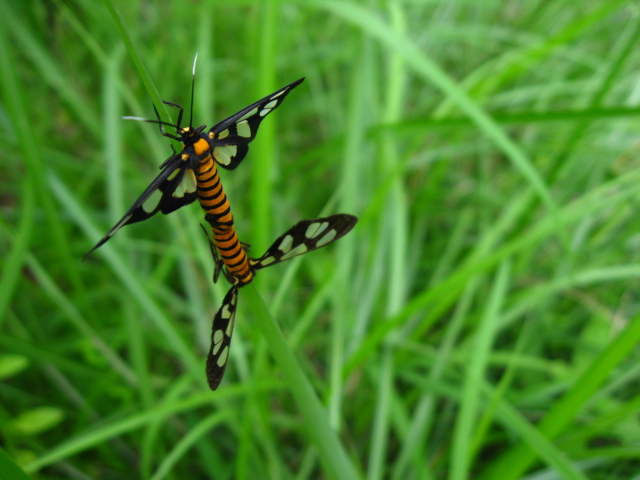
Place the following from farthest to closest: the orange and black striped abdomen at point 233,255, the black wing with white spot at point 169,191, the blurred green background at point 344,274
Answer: the blurred green background at point 344,274 < the orange and black striped abdomen at point 233,255 < the black wing with white spot at point 169,191

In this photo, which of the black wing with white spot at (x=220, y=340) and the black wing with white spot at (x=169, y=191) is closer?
the black wing with white spot at (x=169, y=191)

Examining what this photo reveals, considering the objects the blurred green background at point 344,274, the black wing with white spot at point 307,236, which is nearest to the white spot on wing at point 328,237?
the black wing with white spot at point 307,236

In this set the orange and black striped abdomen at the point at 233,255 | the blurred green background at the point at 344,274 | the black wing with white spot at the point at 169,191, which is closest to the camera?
the black wing with white spot at the point at 169,191

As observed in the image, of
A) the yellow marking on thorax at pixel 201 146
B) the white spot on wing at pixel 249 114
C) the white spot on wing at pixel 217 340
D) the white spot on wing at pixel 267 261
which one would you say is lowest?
the white spot on wing at pixel 217 340

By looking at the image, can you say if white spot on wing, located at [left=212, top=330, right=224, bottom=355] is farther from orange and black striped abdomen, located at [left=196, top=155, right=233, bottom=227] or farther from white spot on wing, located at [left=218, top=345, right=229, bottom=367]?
orange and black striped abdomen, located at [left=196, top=155, right=233, bottom=227]

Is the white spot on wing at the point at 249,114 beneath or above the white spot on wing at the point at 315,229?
above

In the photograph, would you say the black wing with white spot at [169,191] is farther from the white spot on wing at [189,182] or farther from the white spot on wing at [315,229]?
the white spot on wing at [315,229]

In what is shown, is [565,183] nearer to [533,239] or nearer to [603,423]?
[533,239]

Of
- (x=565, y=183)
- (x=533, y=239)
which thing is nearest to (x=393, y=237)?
(x=533, y=239)
